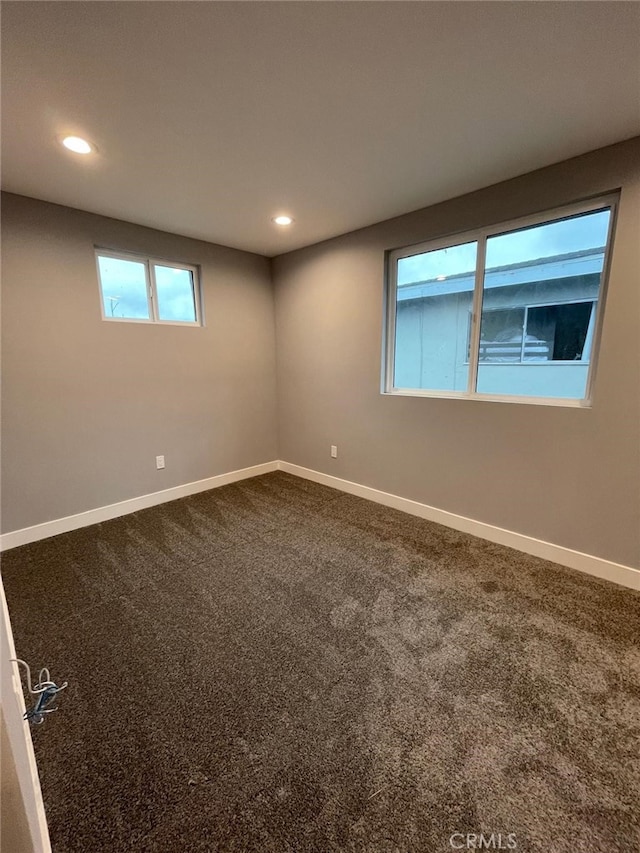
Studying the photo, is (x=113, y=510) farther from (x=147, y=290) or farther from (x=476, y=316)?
(x=476, y=316)

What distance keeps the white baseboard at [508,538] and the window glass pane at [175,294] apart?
216 cm

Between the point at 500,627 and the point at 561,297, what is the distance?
1.99 meters

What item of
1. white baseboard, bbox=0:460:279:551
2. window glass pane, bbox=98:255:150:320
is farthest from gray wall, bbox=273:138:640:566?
window glass pane, bbox=98:255:150:320

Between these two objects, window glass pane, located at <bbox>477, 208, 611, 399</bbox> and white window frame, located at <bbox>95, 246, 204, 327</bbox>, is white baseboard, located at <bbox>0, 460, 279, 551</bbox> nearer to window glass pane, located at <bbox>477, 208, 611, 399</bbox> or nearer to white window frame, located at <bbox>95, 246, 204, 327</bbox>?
white window frame, located at <bbox>95, 246, 204, 327</bbox>

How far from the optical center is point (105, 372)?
2986 millimetres

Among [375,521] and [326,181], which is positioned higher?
[326,181]

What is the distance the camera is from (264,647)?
172 centimetres

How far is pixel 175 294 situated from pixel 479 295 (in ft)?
8.66

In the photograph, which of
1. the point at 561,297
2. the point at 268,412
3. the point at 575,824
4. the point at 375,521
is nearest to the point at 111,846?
the point at 575,824

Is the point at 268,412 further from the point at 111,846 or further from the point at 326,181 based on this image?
the point at 111,846

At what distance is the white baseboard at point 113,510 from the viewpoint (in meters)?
2.67

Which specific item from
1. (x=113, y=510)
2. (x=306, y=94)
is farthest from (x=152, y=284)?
(x=306, y=94)

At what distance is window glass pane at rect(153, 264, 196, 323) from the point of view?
10.8 ft

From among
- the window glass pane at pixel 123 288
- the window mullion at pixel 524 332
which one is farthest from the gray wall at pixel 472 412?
the window glass pane at pixel 123 288
